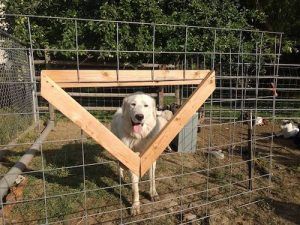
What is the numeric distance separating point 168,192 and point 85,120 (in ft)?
7.34

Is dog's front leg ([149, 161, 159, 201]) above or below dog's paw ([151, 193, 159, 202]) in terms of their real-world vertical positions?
above

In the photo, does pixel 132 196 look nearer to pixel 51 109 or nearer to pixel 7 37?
pixel 7 37

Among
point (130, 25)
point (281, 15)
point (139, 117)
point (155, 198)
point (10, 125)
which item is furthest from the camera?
point (281, 15)

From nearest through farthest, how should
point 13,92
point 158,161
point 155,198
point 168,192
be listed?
point 155,198 → point 168,192 → point 158,161 → point 13,92

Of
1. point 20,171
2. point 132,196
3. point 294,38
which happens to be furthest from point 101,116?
point 294,38

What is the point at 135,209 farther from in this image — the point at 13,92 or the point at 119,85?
the point at 13,92

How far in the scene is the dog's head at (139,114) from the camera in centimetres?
Result: 430

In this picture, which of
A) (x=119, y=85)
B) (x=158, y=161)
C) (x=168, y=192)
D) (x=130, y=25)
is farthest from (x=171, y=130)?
(x=130, y=25)

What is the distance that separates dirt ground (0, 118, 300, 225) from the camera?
13.2ft

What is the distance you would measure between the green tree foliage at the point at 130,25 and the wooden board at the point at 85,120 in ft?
21.1

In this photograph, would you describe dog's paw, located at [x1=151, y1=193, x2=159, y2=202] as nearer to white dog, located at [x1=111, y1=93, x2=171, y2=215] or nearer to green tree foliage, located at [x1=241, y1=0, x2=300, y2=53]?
→ white dog, located at [x1=111, y1=93, x2=171, y2=215]

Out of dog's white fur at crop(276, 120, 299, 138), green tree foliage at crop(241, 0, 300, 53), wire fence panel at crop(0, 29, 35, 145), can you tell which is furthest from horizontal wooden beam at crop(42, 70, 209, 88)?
green tree foliage at crop(241, 0, 300, 53)

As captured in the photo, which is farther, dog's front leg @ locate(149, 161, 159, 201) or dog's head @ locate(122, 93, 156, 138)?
dog's front leg @ locate(149, 161, 159, 201)

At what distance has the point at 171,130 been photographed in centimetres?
331
